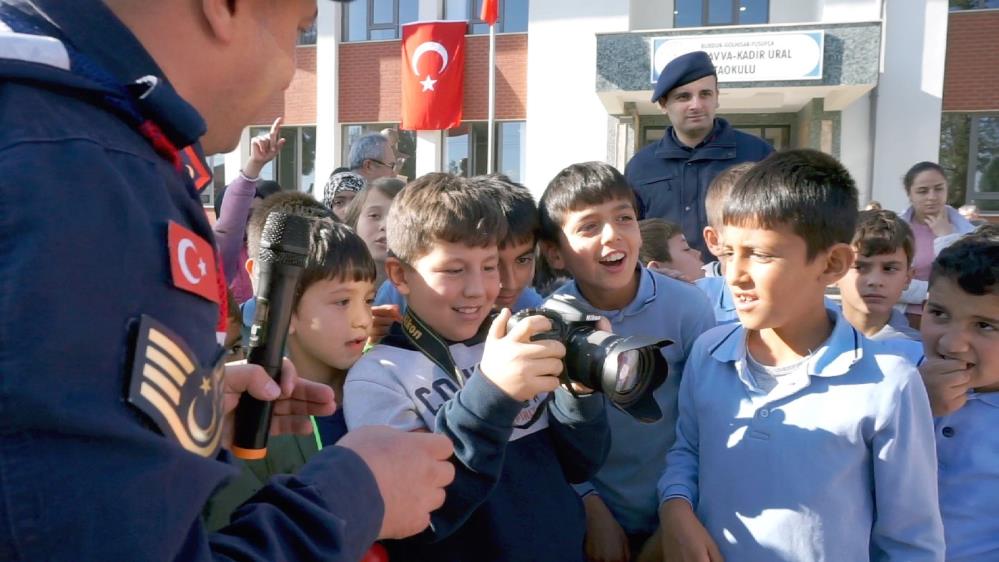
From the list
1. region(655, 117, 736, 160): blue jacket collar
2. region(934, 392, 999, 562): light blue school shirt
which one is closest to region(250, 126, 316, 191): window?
region(655, 117, 736, 160): blue jacket collar

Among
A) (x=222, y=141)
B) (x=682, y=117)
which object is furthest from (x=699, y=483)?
(x=682, y=117)

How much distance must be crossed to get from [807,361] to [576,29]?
11.5 m

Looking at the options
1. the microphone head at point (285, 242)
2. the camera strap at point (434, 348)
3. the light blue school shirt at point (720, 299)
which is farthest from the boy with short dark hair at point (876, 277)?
the microphone head at point (285, 242)

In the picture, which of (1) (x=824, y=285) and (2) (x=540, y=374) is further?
(1) (x=824, y=285)

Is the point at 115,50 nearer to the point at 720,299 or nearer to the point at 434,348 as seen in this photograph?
the point at 434,348

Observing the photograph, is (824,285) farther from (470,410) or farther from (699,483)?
(470,410)

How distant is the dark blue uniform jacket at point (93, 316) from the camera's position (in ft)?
1.93

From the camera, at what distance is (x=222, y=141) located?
0.97 metres

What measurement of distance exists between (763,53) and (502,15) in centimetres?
522

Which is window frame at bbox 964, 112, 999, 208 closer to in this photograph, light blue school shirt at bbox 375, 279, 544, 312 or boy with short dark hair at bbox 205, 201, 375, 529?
light blue school shirt at bbox 375, 279, 544, 312

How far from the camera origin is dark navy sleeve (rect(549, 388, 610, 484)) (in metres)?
1.72

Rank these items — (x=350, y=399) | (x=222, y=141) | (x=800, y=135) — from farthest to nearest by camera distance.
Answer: (x=800, y=135) → (x=350, y=399) → (x=222, y=141)

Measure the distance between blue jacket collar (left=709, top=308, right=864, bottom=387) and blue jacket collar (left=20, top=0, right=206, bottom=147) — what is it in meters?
1.54

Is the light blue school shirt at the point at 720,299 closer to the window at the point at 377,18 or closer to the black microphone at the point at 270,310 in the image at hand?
the black microphone at the point at 270,310
